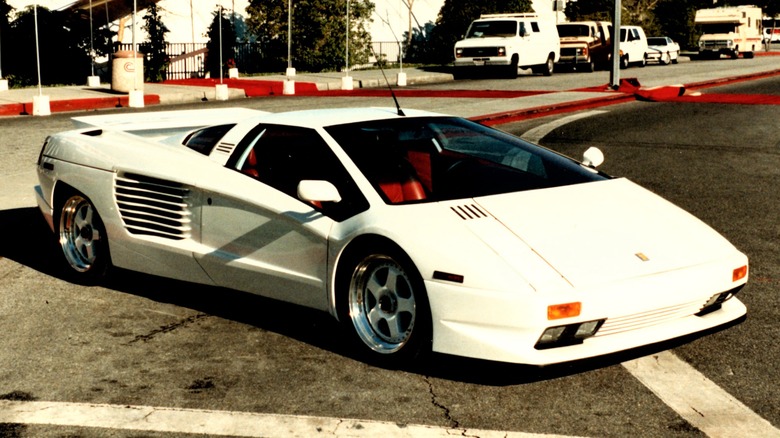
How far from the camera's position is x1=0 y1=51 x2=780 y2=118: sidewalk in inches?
871

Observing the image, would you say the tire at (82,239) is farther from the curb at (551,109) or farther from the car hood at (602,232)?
the curb at (551,109)

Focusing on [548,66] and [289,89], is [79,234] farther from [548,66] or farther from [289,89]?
[548,66]

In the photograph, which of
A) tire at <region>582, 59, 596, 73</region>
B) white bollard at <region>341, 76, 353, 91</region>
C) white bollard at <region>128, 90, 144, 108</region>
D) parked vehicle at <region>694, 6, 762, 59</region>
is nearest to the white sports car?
white bollard at <region>128, 90, 144, 108</region>

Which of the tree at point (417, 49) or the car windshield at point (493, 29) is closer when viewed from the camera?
the car windshield at point (493, 29)

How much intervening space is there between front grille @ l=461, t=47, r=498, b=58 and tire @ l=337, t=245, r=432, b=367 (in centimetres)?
2931

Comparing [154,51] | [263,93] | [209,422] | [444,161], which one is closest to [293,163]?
[444,161]

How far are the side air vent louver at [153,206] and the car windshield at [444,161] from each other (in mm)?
1122

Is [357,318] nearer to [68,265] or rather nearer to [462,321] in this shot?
[462,321]

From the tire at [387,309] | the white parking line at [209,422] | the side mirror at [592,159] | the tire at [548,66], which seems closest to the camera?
the white parking line at [209,422]

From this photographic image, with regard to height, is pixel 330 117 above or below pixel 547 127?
above

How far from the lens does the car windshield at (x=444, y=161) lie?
225 inches

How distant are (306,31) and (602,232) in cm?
3116

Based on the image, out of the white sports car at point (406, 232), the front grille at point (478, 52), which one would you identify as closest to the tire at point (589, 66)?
the front grille at point (478, 52)

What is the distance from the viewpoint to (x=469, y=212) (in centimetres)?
529
